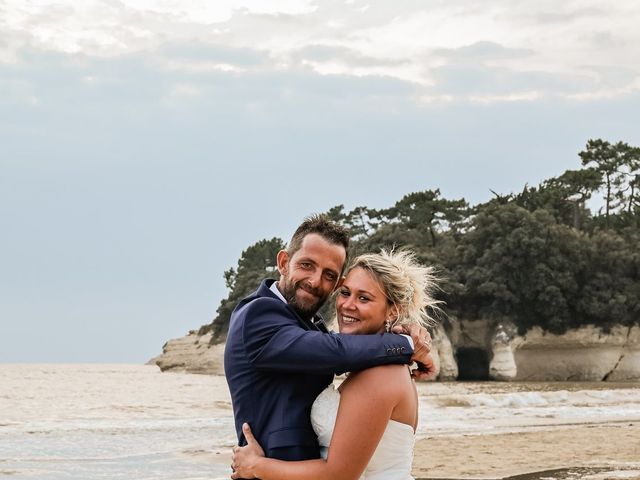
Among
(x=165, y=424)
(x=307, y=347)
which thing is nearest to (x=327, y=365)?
(x=307, y=347)

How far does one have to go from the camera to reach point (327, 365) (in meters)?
3.04

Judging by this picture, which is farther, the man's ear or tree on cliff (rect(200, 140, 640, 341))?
tree on cliff (rect(200, 140, 640, 341))

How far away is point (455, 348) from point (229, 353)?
43.7 metres

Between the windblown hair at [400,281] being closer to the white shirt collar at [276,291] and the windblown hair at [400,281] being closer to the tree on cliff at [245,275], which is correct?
the white shirt collar at [276,291]

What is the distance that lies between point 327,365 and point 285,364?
0.50ft

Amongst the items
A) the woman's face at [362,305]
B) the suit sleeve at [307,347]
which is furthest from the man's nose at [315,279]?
the suit sleeve at [307,347]

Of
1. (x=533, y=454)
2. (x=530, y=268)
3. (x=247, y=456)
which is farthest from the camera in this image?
(x=530, y=268)

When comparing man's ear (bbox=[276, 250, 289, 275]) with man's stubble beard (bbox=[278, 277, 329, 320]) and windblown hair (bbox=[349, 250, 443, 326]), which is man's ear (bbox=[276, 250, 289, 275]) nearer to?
man's stubble beard (bbox=[278, 277, 329, 320])

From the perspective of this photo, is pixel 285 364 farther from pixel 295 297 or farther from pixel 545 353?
pixel 545 353

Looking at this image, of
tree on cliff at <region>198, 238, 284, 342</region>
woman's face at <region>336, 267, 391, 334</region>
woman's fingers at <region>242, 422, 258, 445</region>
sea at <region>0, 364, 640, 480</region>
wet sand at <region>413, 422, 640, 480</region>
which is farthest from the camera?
tree on cliff at <region>198, 238, 284, 342</region>

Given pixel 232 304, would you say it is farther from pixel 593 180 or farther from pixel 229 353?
pixel 229 353

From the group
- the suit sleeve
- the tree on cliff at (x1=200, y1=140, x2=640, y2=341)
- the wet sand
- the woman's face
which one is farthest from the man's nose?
the tree on cliff at (x1=200, y1=140, x2=640, y2=341)

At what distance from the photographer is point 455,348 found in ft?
151

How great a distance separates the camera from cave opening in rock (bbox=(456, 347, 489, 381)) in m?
46.3
